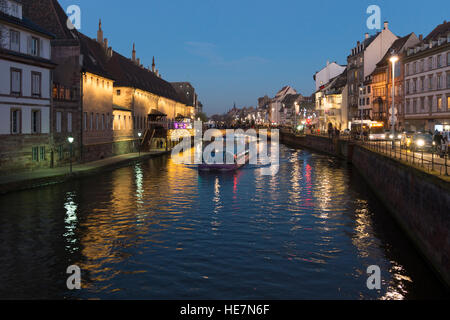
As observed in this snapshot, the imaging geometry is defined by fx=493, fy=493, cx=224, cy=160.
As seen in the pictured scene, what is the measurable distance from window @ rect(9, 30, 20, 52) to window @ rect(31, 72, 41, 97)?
294 cm

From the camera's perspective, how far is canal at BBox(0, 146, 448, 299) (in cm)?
1523

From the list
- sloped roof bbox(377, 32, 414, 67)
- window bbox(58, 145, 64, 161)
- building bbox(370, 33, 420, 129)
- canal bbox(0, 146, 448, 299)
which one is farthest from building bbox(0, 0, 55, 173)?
sloped roof bbox(377, 32, 414, 67)

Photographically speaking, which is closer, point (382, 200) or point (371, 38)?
point (382, 200)

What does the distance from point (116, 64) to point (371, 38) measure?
5317 cm

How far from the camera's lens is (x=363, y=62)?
99.8 meters

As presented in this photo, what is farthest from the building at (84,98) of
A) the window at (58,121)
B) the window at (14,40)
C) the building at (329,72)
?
the building at (329,72)

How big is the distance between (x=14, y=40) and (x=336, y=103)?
91.1m

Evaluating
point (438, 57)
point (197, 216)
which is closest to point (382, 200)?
point (197, 216)

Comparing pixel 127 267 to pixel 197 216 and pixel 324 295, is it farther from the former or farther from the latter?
pixel 197 216

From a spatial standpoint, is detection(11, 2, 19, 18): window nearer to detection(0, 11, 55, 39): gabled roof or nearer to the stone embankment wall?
detection(0, 11, 55, 39): gabled roof

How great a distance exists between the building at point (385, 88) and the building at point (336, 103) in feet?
50.0
